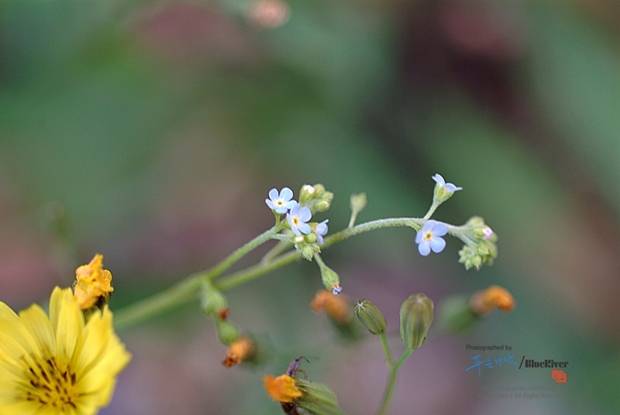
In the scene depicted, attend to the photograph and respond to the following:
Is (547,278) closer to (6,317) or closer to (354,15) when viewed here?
(354,15)

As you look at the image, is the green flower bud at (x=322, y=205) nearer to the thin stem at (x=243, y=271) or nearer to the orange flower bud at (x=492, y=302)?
the thin stem at (x=243, y=271)

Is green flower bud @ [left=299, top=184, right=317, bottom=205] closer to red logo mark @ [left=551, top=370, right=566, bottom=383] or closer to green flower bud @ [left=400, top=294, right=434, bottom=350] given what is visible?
green flower bud @ [left=400, top=294, right=434, bottom=350]

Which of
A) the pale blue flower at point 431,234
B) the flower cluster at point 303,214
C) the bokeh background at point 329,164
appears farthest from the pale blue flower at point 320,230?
the bokeh background at point 329,164

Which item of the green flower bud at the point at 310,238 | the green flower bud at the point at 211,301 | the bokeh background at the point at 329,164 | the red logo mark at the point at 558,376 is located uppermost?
the bokeh background at the point at 329,164

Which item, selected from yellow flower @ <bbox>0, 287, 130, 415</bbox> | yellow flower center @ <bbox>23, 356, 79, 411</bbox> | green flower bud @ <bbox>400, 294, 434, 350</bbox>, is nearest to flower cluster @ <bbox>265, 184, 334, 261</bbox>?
green flower bud @ <bbox>400, 294, 434, 350</bbox>

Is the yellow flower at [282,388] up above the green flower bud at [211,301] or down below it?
below

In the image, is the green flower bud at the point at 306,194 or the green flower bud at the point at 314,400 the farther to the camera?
the green flower bud at the point at 314,400

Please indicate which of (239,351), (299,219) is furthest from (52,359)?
(299,219)

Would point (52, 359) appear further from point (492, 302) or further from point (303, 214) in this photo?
point (492, 302)
